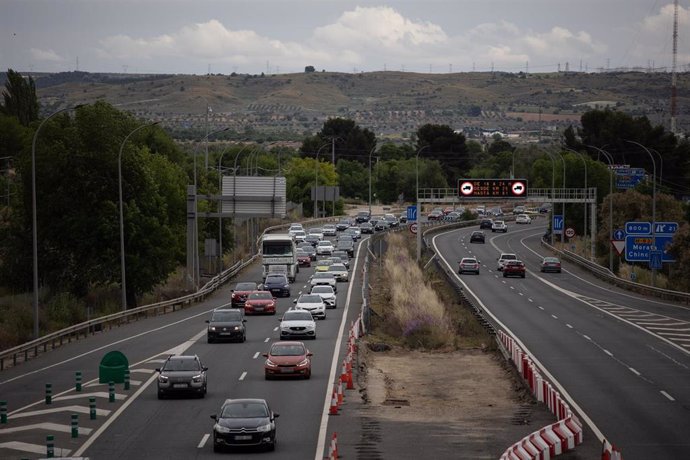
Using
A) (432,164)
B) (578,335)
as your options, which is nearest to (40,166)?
(578,335)

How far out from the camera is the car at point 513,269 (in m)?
85.6

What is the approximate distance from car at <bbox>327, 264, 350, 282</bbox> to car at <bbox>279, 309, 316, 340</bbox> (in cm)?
3031

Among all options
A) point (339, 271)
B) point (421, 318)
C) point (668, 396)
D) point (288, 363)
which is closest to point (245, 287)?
point (339, 271)

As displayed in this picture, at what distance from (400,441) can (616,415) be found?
6.47 meters

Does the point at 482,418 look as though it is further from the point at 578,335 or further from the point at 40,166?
the point at 40,166

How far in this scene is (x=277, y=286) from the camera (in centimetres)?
6944

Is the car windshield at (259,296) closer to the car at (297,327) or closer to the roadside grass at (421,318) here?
the roadside grass at (421,318)

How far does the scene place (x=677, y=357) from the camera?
144ft

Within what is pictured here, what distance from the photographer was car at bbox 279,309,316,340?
47.8m

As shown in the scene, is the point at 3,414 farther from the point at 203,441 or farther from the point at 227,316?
the point at 227,316

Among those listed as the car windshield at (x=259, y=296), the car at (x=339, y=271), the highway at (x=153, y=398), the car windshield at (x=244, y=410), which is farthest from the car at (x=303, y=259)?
the car windshield at (x=244, y=410)

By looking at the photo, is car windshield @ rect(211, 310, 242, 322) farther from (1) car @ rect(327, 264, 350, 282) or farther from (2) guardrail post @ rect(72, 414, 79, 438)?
(1) car @ rect(327, 264, 350, 282)

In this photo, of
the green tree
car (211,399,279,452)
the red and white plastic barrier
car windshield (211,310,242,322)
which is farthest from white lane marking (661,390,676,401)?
the green tree

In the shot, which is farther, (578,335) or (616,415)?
(578,335)
